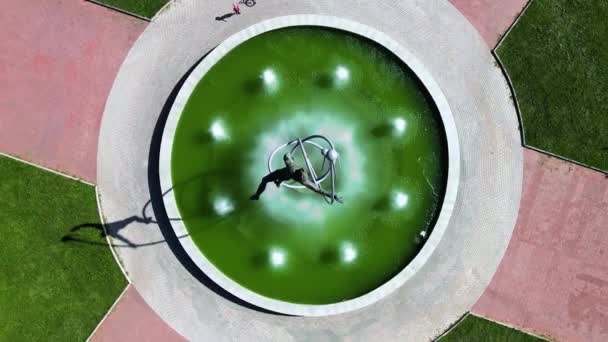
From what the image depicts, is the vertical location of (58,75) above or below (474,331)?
below

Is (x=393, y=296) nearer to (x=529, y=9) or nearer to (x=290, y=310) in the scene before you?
(x=290, y=310)

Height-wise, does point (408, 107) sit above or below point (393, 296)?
above

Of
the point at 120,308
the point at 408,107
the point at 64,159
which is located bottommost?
the point at 120,308

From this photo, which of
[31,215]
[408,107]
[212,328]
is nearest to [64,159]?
[31,215]

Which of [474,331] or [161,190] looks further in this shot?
[474,331]

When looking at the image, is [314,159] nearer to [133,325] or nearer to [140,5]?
[140,5]

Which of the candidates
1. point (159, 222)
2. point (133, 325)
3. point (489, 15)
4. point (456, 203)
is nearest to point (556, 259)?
point (456, 203)
